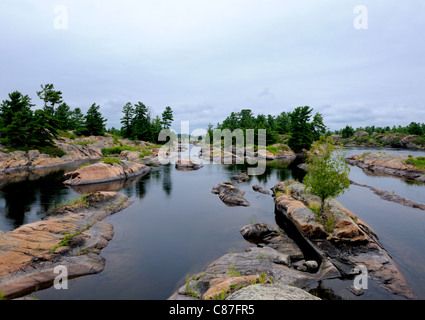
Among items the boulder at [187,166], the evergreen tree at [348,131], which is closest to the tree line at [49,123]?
the boulder at [187,166]

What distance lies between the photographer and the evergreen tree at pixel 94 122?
89.7 metres

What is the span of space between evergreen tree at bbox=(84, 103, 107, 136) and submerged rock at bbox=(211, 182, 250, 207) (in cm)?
7569

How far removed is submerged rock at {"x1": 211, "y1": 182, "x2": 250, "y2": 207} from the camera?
91.5 ft

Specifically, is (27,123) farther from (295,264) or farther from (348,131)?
(348,131)

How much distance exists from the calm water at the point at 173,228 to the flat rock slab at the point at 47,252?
78cm

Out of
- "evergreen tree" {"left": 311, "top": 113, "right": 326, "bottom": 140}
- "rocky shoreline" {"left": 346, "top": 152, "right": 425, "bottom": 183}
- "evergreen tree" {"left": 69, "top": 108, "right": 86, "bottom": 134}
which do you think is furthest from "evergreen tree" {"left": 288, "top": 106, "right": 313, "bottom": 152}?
"evergreen tree" {"left": 69, "top": 108, "right": 86, "bottom": 134}

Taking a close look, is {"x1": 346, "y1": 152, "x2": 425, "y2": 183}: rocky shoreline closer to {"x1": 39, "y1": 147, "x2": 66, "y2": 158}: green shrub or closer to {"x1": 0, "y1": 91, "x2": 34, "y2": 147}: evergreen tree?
{"x1": 39, "y1": 147, "x2": 66, "y2": 158}: green shrub

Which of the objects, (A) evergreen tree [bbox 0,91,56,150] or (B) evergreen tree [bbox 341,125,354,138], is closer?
(A) evergreen tree [bbox 0,91,56,150]

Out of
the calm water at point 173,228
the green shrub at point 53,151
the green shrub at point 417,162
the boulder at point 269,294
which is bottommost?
the calm water at point 173,228

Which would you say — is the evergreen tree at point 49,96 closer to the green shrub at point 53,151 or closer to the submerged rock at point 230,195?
the green shrub at point 53,151

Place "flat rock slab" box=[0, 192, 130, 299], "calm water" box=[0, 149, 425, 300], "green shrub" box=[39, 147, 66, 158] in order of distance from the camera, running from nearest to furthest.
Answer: "flat rock slab" box=[0, 192, 130, 299], "calm water" box=[0, 149, 425, 300], "green shrub" box=[39, 147, 66, 158]
